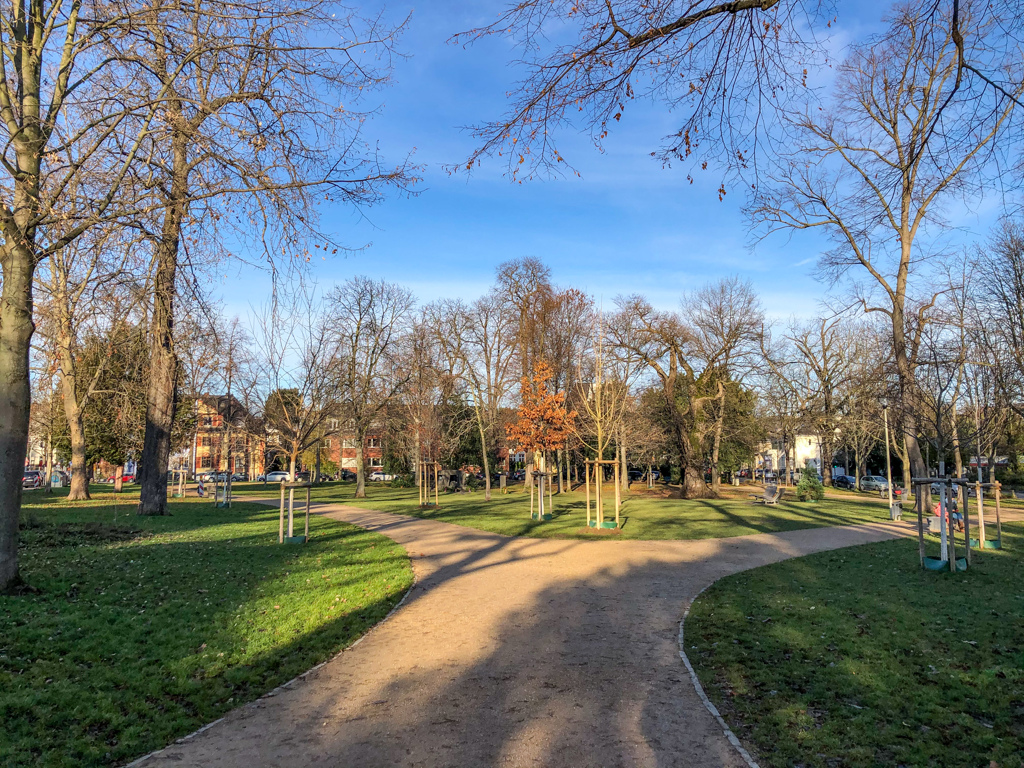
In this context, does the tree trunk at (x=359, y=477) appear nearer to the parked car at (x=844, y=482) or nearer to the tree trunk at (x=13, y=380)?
the tree trunk at (x=13, y=380)

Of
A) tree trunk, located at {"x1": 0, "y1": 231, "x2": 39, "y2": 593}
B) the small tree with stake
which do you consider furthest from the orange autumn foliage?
Result: tree trunk, located at {"x1": 0, "y1": 231, "x2": 39, "y2": 593}

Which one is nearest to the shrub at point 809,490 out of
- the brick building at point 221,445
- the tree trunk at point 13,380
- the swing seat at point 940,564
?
the swing seat at point 940,564

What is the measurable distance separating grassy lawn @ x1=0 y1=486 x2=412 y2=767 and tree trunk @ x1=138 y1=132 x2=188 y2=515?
3.60 meters

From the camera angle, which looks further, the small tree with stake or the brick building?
the brick building

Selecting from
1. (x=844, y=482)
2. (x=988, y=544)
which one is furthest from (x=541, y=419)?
(x=844, y=482)

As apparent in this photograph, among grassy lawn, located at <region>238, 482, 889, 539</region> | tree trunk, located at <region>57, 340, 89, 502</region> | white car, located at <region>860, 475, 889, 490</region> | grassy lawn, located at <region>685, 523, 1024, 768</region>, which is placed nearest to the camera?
grassy lawn, located at <region>685, 523, 1024, 768</region>

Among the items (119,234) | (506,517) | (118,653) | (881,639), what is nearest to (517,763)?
(118,653)

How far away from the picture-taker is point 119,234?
286 inches

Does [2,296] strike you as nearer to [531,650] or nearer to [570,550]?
[531,650]

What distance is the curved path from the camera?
4188 mm

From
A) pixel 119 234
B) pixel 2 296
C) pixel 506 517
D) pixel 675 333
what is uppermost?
pixel 675 333

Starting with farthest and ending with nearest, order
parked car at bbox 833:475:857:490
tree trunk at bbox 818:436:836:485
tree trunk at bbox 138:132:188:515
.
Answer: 1. parked car at bbox 833:475:857:490
2. tree trunk at bbox 818:436:836:485
3. tree trunk at bbox 138:132:188:515

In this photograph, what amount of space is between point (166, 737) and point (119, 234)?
5.48 metres

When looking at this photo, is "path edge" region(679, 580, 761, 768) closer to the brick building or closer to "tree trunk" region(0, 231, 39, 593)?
"tree trunk" region(0, 231, 39, 593)
